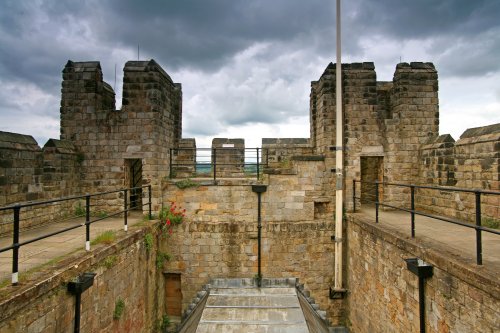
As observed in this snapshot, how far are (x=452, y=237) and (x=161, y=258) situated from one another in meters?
6.48

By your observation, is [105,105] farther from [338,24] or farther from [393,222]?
[393,222]

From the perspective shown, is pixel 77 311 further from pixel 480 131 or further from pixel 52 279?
pixel 480 131

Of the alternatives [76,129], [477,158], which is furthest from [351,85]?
[76,129]

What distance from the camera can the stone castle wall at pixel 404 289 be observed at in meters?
3.56

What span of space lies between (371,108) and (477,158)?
2996 millimetres

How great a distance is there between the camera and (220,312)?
239 inches

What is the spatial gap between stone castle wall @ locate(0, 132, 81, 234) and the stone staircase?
4055 millimetres

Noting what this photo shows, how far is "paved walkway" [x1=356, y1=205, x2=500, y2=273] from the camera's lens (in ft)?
13.6

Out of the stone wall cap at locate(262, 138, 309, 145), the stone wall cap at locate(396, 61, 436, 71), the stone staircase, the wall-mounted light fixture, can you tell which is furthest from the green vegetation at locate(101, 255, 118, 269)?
the stone wall cap at locate(396, 61, 436, 71)

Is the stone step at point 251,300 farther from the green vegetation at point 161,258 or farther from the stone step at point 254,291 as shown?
the green vegetation at point 161,258

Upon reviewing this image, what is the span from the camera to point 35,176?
6.87 metres

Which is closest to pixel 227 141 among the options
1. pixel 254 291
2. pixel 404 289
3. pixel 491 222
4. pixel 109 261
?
pixel 254 291

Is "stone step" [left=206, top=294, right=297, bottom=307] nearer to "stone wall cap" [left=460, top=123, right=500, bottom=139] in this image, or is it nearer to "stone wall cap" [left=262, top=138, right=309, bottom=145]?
"stone wall cap" [left=262, top=138, right=309, bottom=145]

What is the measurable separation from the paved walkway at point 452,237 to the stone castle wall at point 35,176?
7.05 metres
